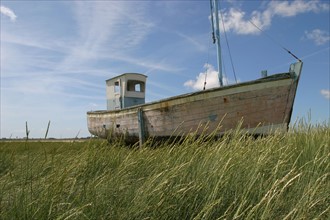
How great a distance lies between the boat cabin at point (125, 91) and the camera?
1491 centimetres

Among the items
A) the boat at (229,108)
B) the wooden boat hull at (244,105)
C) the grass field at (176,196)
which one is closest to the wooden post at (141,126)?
the boat at (229,108)

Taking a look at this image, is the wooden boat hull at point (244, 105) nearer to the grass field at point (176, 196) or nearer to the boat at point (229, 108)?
the boat at point (229, 108)

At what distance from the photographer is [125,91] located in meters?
14.9

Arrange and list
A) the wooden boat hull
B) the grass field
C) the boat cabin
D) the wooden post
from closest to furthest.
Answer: the grass field, the wooden boat hull, the wooden post, the boat cabin

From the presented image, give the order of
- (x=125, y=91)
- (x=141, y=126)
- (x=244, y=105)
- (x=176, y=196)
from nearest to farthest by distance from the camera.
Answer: (x=176, y=196), (x=244, y=105), (x=141, y=126), (x=125, y=91)

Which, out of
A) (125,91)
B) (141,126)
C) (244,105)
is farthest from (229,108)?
(125,91)

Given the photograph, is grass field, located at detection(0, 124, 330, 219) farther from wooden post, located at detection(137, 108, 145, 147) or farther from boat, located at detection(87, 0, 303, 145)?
wooden post, located at detection(137, 108, 145, 147)

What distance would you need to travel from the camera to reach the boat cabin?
14.9 metres

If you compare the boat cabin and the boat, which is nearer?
the boat

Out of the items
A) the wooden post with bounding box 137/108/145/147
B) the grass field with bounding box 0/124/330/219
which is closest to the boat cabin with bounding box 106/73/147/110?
the wooden post with bounding box 137/108/145/147

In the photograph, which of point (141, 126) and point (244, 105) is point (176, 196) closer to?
point (244, 105)

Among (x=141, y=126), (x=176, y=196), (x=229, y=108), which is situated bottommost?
(x=176, y=196)

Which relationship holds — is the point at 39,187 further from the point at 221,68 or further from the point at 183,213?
the point at 221,68

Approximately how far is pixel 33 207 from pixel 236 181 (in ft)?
5.83
